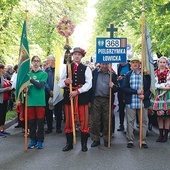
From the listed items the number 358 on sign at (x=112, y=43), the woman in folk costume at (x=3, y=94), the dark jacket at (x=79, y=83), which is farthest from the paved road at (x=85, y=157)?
the number 358 on sign at (x=112, y=43)

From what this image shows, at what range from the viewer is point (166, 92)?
29.9 ft

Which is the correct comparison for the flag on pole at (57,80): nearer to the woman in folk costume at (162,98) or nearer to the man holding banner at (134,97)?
the man holding banner at (134,97)

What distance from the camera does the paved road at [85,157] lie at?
6.66 metres

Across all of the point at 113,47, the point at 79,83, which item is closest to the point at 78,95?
the point at 79,83

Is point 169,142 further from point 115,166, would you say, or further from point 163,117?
point 115,166

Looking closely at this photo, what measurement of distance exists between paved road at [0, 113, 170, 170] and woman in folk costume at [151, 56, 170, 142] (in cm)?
43

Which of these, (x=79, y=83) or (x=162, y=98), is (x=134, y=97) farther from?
(x=79, y=83)

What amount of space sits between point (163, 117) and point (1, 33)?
39.2ft

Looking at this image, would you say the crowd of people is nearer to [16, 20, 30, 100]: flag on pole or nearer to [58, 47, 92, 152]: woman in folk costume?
[58, 47, 92, 152]: woman in folk costume

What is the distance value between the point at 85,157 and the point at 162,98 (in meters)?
2.71

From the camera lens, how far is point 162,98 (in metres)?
9.15

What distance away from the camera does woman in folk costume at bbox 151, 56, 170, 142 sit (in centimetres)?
903

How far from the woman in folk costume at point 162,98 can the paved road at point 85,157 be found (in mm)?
435

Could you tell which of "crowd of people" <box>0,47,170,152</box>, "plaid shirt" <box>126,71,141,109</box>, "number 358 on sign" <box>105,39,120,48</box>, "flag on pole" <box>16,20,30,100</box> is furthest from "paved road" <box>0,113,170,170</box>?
"number 358 on sign" <box>105,39,120,48</box>
